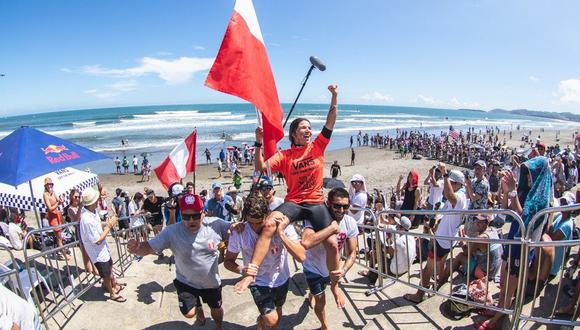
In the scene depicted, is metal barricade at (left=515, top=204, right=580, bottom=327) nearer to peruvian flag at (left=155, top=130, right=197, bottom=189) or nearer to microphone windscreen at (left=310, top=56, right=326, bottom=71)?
microphone windscreen at (left=310, top=56, right=326, bottom=71)

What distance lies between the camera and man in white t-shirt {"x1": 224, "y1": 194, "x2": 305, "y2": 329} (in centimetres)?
314

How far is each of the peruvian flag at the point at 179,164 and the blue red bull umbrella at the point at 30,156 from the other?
A: 1613 millimetres

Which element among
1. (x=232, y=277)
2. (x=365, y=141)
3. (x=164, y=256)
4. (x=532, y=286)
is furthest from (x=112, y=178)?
(x=365, y=141)

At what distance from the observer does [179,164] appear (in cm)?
700

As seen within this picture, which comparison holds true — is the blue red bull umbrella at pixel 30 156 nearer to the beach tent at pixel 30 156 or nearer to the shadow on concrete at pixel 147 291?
the beach tent at pixel 30 156

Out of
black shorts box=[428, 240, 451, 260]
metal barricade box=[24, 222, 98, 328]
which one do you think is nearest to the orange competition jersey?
black shorts box=[428, 240, 451, 260]

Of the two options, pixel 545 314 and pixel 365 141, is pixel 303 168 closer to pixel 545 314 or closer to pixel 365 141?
pixel 545 314

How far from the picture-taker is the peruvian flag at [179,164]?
6910mm

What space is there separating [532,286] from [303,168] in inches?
111

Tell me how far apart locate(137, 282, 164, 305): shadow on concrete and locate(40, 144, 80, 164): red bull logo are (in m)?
2.33

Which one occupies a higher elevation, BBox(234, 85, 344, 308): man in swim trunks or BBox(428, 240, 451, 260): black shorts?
BBox(234, 85, 344, 308): man in swim trunks

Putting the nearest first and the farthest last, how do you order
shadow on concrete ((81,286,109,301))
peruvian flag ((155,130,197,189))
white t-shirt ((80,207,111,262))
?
white t-shirt ((80,207,111,262)) → shadow on concrete ((81,286,109,301)) → peruvian flag ((155,130,197,189))

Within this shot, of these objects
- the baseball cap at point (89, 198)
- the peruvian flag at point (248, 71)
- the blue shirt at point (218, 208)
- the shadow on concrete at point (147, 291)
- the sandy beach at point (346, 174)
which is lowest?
the sandy beach at point (346, 174)

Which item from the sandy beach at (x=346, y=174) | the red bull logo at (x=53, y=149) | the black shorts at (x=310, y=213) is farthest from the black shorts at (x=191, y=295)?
the sandy beach at (x=346, y=174)
